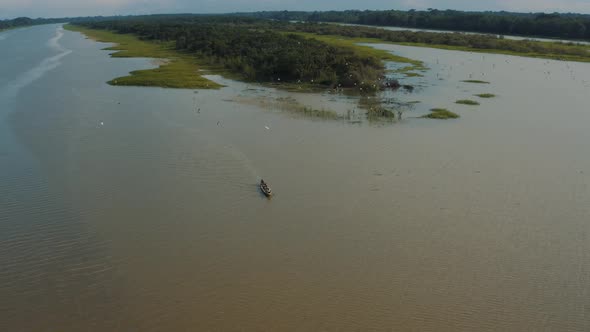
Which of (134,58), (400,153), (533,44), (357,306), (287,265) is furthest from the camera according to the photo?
(533,44)

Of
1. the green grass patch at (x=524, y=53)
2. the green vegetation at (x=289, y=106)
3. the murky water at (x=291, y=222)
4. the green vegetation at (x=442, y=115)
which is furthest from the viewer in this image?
the green grass patch at (x=524, y=53)

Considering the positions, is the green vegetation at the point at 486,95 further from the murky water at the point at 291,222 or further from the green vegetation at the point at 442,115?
the green vegetation at the point at 442,115

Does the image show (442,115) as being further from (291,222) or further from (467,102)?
(291,222)

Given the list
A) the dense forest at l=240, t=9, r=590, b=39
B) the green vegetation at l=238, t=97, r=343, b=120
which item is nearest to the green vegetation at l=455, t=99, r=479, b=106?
the green vegetation at l=238, t=97, r=343, b=120

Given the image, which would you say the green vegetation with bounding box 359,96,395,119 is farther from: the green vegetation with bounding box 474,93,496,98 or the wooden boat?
the wooden boat

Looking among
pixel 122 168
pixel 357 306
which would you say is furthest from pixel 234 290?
pixel 122 168

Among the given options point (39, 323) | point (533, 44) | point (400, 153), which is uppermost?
point (533, 44)

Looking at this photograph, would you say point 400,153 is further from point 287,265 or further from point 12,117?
point 12,117

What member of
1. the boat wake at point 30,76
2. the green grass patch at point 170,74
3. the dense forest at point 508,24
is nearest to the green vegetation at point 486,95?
the green grass patch at point 170,74
